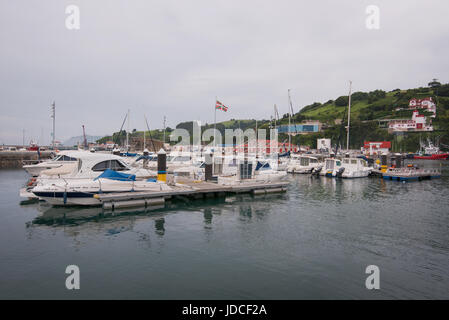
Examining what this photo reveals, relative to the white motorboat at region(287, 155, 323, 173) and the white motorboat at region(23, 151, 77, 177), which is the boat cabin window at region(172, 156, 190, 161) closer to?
the white motorboat at region(23, 151, 77, 177)

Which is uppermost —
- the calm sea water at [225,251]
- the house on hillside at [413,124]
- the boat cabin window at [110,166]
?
the house on hillside at [413,124]

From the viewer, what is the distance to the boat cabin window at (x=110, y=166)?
75.0 feet

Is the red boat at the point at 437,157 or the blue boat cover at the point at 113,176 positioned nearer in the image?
the blue boat cover at the point at 113,176

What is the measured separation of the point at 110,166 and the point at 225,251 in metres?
14.4

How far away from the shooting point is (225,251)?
43.0ft

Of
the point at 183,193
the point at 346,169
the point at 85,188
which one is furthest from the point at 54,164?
the point at 346,169

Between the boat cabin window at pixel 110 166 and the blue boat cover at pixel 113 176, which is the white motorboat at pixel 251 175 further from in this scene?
the boat cabin window at pixel 110 166

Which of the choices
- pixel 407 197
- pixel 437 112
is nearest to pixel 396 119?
pixel 437 112

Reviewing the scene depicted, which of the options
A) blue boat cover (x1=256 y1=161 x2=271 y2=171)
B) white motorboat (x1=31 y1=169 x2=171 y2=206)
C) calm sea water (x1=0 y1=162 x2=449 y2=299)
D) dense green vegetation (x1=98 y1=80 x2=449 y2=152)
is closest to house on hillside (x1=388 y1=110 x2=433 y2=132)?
dense green vegetation (x1=98 y1=80 x2=449 y2=152)

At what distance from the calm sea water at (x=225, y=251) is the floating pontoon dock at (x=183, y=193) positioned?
0.93m

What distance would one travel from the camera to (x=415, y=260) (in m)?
12.4

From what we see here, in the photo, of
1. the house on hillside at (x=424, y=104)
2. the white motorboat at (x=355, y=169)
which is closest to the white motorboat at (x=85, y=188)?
the white motorboat at (x=355, y=169)

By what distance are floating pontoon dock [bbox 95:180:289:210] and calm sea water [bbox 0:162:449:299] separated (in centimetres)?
93

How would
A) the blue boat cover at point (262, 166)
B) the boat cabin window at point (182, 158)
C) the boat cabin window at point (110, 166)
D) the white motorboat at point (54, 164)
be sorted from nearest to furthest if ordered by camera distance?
the boat cabin window at point (110, 166) < the white motorboat at point (54, 164) < the blue boat cover at point (262, 166) < the boat cabin window at point (182, 158)
